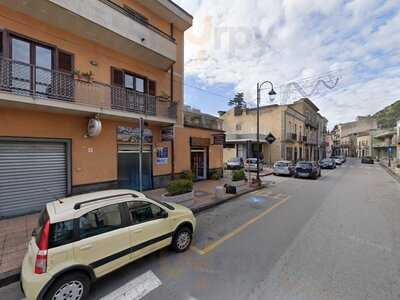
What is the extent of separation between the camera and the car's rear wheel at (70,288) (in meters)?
2.78

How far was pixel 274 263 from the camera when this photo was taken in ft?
13.2

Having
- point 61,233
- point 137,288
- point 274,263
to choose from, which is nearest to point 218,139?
point 274,263

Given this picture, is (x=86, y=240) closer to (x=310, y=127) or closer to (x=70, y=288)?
(x=70, y=288)

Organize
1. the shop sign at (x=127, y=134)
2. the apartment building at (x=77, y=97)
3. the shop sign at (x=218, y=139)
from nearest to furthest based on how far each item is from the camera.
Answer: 1. the apartment building at (x=77, y=97)
2. the shop sign at (x=127, y=134)
3. the shop sign at (x=218, y=139)

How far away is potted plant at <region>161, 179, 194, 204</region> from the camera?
26.1 feet

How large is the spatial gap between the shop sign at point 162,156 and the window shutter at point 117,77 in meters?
3.87

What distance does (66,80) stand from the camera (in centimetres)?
732

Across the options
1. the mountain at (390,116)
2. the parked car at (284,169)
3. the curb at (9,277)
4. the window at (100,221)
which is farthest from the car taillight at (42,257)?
the mountain at (390,116)

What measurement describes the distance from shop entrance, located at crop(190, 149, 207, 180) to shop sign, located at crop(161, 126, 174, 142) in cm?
346

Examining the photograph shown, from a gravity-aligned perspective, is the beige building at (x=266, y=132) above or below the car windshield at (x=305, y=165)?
above

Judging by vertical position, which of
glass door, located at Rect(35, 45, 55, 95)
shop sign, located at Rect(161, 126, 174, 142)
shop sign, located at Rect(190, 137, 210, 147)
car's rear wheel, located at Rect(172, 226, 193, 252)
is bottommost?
car's rear wheel, located at Rect(172, 226, 193, 252)

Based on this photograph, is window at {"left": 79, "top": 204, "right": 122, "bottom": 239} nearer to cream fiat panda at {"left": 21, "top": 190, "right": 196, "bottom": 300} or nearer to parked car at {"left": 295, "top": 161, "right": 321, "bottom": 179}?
cream fiat panda at {"left": 21, "top": 190, "right": 196, "bottom": 300}

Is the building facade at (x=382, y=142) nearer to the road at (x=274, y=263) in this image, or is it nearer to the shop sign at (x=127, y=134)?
the road at (x=274, y=263)

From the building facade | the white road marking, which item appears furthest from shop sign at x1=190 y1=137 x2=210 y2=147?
the building facade
